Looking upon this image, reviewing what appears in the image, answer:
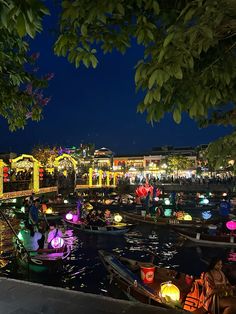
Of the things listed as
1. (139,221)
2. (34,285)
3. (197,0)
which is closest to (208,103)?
(197,0)

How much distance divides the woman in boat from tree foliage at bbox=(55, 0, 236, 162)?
5.40m

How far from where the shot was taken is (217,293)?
812 centimetres

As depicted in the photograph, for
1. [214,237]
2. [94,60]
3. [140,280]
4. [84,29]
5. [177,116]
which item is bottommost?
[214,237]

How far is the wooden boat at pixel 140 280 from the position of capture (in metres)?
9.62

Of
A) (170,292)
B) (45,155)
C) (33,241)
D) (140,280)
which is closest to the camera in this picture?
(170,292)

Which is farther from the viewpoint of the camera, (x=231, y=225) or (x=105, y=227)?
(x=105, y=227)

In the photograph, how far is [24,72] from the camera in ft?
21.8

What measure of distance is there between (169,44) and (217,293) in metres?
6.97

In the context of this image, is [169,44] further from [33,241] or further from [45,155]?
[45,155]

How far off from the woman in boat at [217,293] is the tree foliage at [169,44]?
17.7 ft

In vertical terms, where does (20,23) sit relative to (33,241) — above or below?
above

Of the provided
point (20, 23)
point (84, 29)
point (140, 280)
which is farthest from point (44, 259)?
point (20, 23)

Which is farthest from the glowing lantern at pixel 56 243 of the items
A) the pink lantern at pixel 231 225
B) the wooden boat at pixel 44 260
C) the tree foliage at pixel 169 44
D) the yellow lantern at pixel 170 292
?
the tree foliage at pixel 169 44

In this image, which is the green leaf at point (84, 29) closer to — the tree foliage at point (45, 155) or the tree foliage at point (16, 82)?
the tree foliage at point (16, 82)
